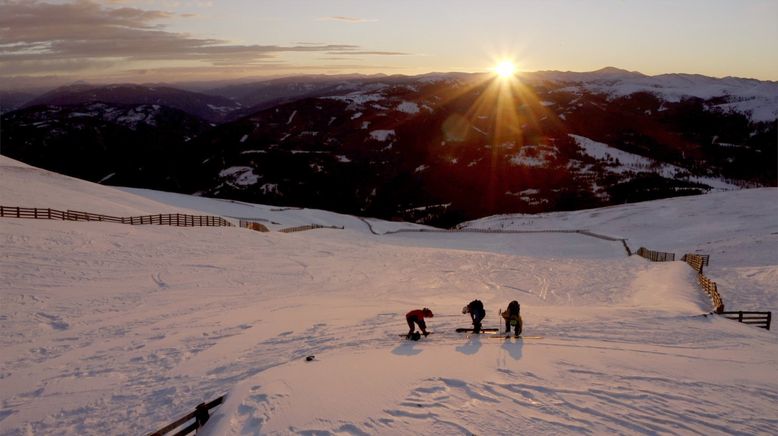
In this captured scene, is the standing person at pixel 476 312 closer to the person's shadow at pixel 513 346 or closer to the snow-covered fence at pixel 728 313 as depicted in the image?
the person's shadow at pixel 513 346

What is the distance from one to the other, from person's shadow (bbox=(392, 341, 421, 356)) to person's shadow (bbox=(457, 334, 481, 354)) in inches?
49.0

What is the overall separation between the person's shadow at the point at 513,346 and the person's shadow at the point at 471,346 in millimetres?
771

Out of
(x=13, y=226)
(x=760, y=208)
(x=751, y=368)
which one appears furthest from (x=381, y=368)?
(x=760, y=208)

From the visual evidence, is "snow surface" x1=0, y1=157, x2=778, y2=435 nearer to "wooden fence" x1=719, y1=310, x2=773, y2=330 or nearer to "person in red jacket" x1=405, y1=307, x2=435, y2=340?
"person in red jacket" x1=405, y1=307, x2=435, y2=340

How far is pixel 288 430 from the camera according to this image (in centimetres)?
915

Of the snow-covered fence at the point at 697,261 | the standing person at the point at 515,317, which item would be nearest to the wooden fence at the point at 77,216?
the standing person at the point at 515,317

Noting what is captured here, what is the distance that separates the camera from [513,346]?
14547 mm

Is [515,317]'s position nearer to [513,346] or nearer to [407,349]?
[513,346]

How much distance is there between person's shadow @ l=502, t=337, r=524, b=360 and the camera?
1369 cm

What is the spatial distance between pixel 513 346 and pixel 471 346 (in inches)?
47.9

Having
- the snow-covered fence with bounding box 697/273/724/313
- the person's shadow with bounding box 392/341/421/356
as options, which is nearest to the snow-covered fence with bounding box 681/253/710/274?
the snow-covered fence with bounding box 697/273/724/313

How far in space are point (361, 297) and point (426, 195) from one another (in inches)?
5693

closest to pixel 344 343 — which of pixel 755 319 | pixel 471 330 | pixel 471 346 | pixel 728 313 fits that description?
pixel 471 346

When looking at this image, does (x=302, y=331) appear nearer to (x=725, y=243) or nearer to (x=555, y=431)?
(x=555, y=431)
